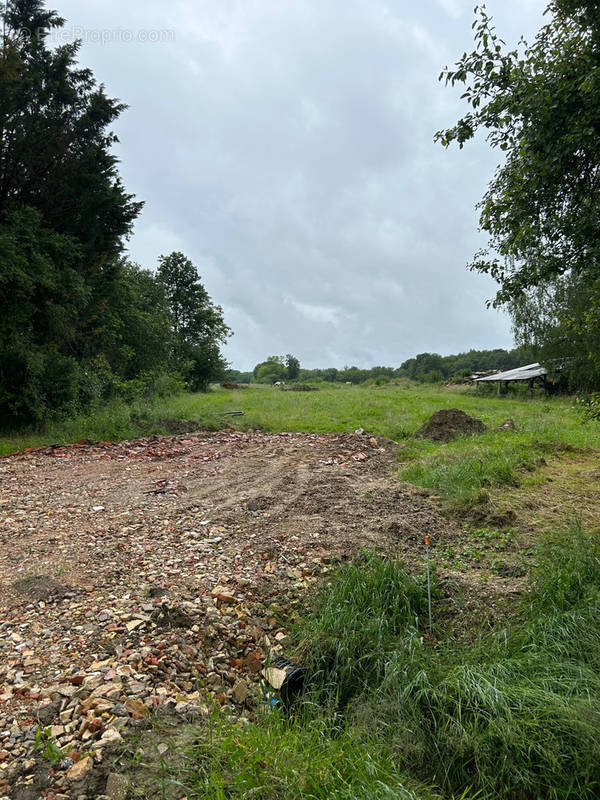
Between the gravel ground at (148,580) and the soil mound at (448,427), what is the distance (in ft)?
10.7

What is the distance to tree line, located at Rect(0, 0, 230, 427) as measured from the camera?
1152 centimetres

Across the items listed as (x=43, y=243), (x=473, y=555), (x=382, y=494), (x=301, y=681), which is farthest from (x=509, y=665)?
(x=43, y=243)

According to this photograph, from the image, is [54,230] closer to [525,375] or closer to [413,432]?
[413,432]

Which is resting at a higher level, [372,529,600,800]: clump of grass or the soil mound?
the soil mound

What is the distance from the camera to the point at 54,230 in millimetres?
13328

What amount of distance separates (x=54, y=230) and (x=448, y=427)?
13.2 meters

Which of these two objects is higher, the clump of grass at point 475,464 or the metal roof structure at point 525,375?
the metal roof structure at point 525,375

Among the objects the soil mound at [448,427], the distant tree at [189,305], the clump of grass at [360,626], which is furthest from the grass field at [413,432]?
the distant tree at [189,305]

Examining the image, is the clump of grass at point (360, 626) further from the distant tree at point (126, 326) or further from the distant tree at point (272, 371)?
the distant tree at point (272, 371)

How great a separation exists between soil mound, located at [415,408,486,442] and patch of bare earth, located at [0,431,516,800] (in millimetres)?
3537

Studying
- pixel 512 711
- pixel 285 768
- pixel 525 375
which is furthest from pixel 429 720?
pixel 525 375

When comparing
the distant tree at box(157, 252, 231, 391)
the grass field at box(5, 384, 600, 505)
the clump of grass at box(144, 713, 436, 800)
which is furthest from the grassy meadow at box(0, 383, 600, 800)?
the distant tree at box(157, 252, 231, 391)

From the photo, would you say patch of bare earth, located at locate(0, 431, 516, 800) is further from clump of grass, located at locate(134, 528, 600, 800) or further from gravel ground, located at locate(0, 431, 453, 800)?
clump of grass, located at locate(134, 528, 600, 800)

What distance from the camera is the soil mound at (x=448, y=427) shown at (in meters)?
11.2
